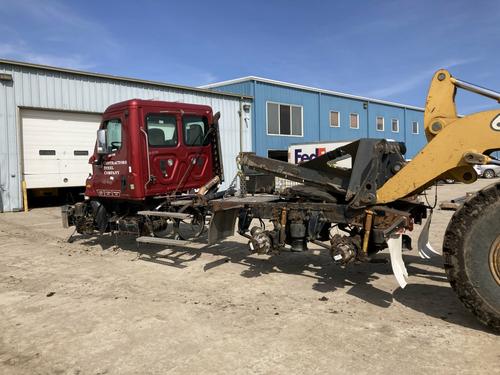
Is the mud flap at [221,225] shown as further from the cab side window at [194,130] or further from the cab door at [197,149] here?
the cab side window at [194,130]

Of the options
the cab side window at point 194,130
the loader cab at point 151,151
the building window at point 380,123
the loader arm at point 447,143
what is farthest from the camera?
the building window at point 380,123

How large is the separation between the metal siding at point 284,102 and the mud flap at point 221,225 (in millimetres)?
15916

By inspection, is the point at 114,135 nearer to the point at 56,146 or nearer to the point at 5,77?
the point at 5,77

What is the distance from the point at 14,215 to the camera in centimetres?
1411

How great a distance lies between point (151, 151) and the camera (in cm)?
764

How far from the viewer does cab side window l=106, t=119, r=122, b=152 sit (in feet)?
25.6

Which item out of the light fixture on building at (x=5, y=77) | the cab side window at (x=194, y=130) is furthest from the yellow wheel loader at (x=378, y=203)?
the light fixture on building at (x=5, y=77)

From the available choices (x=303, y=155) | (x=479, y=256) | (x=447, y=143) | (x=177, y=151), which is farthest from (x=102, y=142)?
(x=303, y=155)

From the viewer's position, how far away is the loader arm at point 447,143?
159 inches

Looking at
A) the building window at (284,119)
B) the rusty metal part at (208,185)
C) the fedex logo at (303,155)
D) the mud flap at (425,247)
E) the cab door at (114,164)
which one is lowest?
the mud flap at (425,247)

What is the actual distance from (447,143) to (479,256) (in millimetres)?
1137

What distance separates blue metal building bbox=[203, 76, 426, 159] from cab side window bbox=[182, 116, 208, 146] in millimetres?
13860

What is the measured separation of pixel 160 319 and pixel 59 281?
2420mm

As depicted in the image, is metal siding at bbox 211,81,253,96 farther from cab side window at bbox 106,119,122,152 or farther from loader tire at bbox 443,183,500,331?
loader tire at bbox 443,183,500,331
